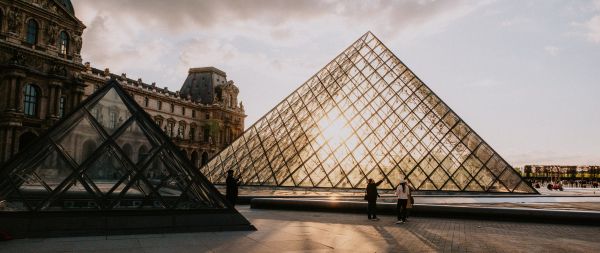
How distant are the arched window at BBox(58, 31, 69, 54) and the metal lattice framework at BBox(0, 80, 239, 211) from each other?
3627 centimetres

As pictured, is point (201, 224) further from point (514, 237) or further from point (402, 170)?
point (402, 170)

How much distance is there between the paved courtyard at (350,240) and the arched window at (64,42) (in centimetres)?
3752

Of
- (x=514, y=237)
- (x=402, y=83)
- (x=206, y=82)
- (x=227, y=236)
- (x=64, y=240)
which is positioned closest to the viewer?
(x=64, y=240)

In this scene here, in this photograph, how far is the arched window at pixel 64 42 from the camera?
127ft

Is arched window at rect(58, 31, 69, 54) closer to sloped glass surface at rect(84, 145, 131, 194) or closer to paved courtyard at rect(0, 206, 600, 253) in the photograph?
sloped glass surface at rect(84, 145, 131, 194)

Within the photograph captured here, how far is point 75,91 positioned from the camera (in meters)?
39.5

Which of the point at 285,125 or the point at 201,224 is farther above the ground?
the point at 285,125

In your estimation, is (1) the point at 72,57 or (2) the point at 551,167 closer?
(1) the point at 72,57

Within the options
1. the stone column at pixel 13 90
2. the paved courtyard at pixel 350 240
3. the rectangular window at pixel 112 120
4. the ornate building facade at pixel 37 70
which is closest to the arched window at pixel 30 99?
the ornate building facade at pixel 37 70

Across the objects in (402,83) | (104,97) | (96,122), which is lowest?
(96,122)

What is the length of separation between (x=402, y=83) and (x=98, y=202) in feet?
59.3

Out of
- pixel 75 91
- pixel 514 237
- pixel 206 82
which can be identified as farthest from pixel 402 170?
pixel 206 82

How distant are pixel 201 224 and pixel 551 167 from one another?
3851 inches

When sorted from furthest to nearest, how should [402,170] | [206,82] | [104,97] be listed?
1. [206,82]
2. [402,170]
3. [104,97]
